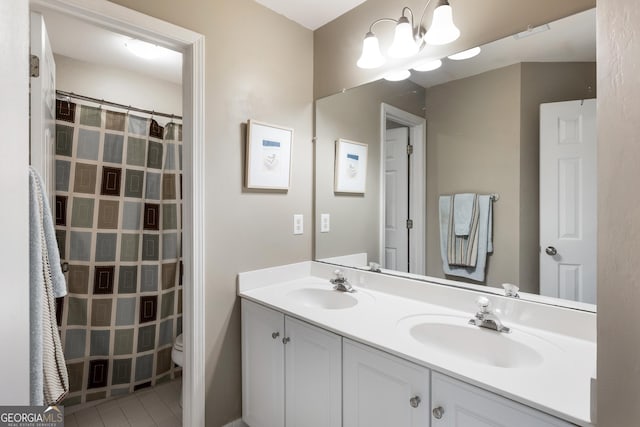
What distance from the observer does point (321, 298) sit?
5.75 ft

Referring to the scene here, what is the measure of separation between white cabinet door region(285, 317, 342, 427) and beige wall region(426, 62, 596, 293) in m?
0.66

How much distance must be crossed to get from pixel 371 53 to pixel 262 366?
1684 millimetres

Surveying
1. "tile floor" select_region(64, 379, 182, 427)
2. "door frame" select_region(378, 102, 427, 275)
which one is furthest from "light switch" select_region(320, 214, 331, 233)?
"tile floor" select_region(64, 379, 182, 427)

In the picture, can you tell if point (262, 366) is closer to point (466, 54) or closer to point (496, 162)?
point (496, 162)

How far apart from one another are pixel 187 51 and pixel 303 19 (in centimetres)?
79

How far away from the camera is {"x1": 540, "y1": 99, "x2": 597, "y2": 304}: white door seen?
43.2 inches

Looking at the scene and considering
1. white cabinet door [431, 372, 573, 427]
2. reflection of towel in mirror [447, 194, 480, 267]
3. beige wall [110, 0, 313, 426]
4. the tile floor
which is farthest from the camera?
the tile floor

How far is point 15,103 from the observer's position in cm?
41

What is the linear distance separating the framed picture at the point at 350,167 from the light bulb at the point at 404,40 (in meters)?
0.54

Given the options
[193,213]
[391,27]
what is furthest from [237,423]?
[391,27]

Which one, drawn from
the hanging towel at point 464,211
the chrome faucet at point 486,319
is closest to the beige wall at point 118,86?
the hanging towel at point 464,211

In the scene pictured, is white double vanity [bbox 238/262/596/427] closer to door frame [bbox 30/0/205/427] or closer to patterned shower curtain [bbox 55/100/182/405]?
door frame [bbox 30/0/205/427]

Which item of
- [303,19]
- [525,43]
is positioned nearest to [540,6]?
[525,43]

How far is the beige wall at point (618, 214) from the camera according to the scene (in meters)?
0.49
